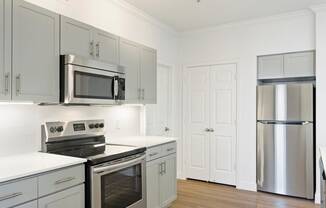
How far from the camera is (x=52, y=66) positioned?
2.20 metres

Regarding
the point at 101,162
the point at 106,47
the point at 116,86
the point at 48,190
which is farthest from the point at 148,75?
the point at 48,190

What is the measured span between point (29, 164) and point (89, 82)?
0.95 m

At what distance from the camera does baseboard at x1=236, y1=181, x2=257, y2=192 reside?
4164mm

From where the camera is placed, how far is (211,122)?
4598mm

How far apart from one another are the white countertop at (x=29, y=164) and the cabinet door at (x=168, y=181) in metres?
1.38

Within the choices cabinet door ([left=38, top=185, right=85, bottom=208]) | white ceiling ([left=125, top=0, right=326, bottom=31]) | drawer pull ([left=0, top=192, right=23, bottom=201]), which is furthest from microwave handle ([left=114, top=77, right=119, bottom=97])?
drawer pull ([left=0, top=192, right=23, bottom=201])

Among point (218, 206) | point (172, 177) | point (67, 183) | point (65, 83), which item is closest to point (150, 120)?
point (172, 177)

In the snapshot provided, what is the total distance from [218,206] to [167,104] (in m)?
1.96

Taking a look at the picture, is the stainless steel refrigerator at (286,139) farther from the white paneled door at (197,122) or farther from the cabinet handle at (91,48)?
the cabinet handle at (91,48)

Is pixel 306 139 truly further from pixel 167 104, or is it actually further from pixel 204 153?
pixel 167 104

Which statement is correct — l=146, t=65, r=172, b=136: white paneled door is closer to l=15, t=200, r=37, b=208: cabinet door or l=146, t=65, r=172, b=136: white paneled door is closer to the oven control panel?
the oven control panel

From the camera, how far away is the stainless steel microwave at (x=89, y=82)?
7.47 ft

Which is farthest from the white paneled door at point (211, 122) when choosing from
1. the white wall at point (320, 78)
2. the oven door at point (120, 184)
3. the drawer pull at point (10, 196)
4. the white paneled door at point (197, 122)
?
the drawer pull at point (10, 196)

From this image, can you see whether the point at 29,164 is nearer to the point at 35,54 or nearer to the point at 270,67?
the point at 35,54
